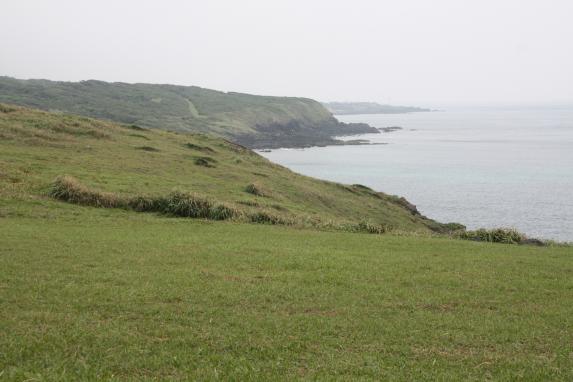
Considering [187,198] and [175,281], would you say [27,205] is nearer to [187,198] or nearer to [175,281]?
[187,198]

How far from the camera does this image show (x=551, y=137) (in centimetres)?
16600

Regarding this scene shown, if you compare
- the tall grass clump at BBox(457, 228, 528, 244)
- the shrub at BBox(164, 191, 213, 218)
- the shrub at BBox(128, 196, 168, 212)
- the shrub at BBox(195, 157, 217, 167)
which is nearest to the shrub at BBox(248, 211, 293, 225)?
the shrub at BBox(164, 191, 213, 218)

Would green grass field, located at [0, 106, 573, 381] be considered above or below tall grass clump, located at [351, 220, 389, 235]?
above

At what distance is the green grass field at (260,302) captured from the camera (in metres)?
9.54

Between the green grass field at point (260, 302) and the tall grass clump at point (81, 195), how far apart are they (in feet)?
3.09

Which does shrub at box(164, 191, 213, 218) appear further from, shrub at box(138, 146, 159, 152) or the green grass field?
shrub at box(138, 146, 159, 152)

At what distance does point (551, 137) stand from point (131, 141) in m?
150

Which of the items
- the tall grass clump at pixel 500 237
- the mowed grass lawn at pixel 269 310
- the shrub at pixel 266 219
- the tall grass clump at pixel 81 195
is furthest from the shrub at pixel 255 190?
the mowed grass lawn at pixel 269 310

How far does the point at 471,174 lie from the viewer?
95812 mm

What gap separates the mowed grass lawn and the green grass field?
0.04 m

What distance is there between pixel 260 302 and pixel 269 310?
0.59 meters

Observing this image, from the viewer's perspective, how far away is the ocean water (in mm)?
61969

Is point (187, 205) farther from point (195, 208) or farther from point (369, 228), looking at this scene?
point (369, 228)

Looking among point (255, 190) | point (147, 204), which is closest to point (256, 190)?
point (255, 190)
